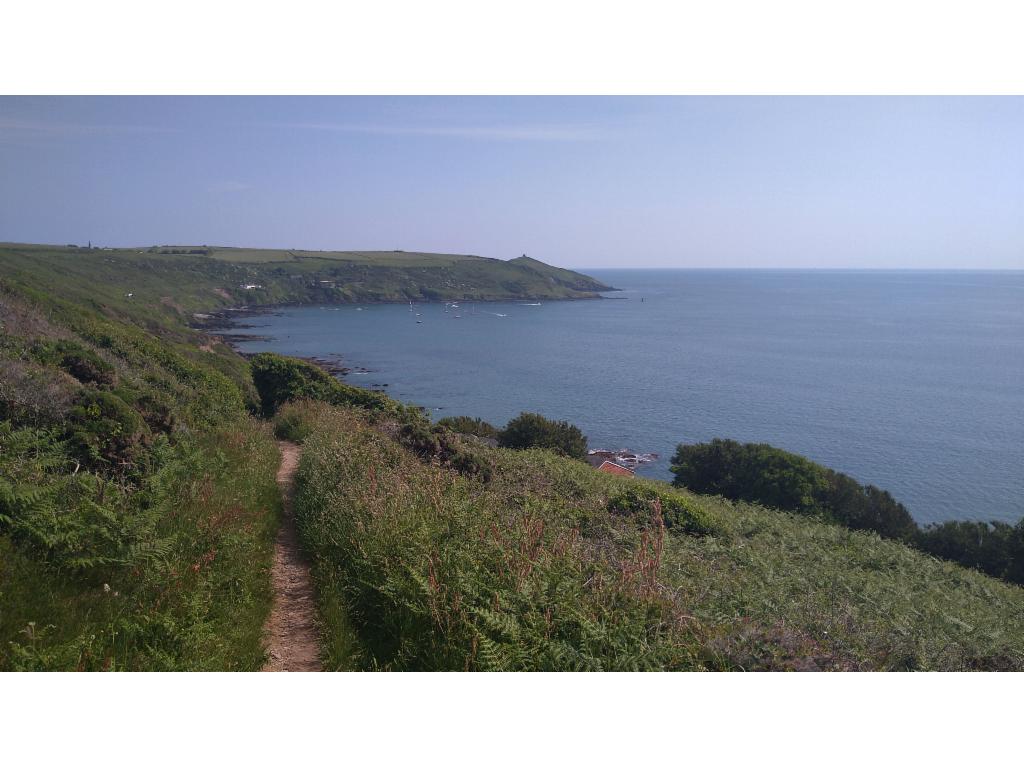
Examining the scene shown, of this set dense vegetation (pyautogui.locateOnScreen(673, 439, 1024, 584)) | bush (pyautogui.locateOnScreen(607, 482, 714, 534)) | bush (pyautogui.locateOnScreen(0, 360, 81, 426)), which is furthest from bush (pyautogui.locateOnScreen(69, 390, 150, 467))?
dense vegetation (pyautogui.locateOnScreen(673, 439, 1024, 584))

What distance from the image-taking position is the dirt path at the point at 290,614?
4.31 meters

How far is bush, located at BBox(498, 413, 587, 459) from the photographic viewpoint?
25062mm

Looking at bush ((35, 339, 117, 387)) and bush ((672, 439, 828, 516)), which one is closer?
bush ((35, 339, 117, 387))

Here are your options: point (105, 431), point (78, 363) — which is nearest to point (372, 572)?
point (105, 431)

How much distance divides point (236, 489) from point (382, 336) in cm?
8462

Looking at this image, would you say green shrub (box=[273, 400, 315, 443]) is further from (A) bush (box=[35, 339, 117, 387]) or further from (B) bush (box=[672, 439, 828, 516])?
(B) bush (box=[672, 439, 828, 516])

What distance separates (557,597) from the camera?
4309 millimetres

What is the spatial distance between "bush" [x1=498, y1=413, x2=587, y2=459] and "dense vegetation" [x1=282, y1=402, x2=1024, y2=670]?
1594cm

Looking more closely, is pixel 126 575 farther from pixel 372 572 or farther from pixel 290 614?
pixel 372 572

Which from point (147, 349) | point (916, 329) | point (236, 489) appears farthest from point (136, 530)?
point (916, 329)

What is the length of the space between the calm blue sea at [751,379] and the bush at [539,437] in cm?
1040

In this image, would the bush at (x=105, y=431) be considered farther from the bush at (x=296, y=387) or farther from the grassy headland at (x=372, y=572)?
the bush at (x=296, y=387)

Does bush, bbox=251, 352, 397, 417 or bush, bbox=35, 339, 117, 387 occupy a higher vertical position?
bush, bbox=35, 339, 117, 387

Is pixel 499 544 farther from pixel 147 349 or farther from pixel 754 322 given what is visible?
pixel 754 322
